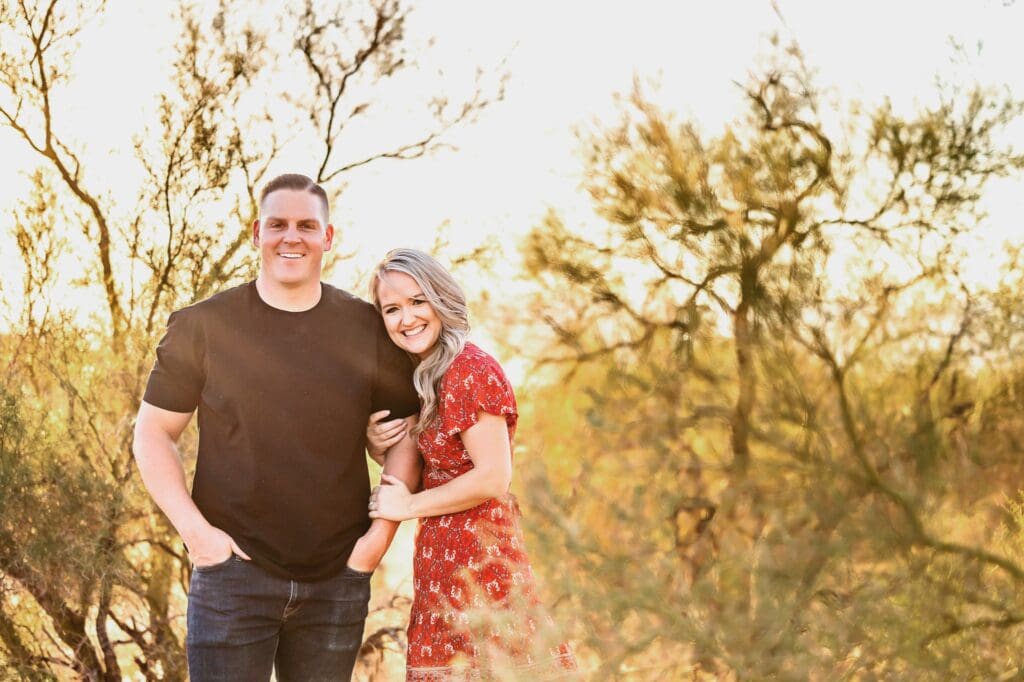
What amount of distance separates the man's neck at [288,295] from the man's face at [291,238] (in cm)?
1

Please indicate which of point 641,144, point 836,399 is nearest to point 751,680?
point 836,399

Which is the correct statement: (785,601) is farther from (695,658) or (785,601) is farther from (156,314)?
(156,314)

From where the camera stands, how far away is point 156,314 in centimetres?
580

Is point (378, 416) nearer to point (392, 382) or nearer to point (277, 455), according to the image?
point (392, 382)

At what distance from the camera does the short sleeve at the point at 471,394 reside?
242cm

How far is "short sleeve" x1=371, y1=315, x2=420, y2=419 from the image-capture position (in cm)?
257

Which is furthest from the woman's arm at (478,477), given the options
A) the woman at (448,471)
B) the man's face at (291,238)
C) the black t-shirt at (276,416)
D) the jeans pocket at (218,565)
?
the man's face at (291,238)

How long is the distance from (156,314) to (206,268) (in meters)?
0.37

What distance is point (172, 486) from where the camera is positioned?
2.46 m

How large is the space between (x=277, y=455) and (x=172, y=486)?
247mm

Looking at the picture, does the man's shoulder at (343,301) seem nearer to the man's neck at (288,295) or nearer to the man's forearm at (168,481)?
the man's neck at (288,295)

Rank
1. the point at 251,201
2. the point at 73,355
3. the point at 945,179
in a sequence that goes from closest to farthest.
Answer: the point at 945,179, the point at 73,355, the point at 251,201

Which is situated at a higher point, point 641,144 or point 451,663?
point 641,144

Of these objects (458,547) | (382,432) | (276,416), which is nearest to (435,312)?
(382,432)
